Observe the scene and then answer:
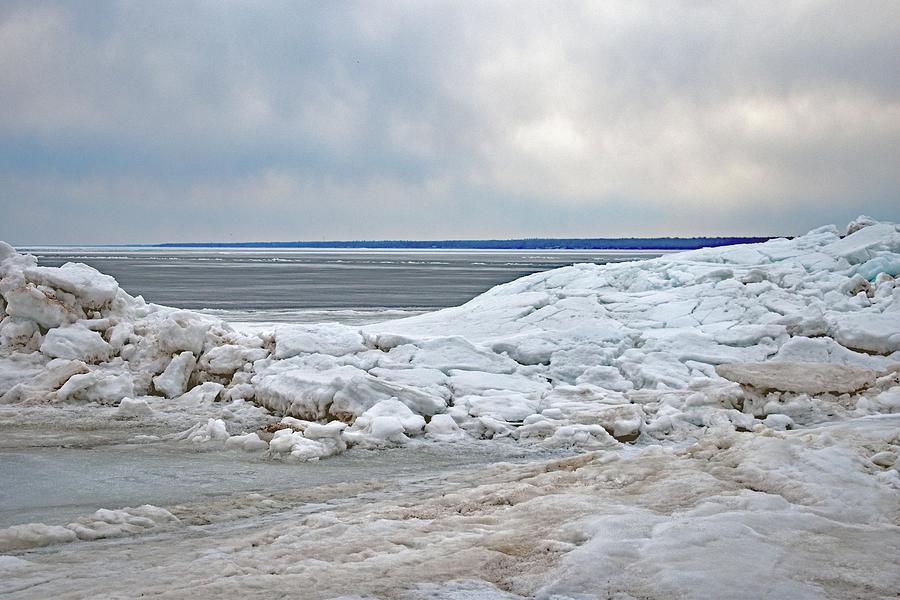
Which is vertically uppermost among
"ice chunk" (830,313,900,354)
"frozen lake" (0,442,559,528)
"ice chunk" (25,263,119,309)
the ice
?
"ice chunk" (25,263,119,309)

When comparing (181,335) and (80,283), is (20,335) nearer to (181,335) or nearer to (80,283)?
(80,283)

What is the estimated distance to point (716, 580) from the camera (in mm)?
4102

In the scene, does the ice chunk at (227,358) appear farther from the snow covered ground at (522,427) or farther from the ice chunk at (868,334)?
the ice chunk at (868,334)

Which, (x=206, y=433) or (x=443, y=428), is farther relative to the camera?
(x=443, y=428)

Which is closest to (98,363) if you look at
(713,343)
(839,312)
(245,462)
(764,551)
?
(245,462)

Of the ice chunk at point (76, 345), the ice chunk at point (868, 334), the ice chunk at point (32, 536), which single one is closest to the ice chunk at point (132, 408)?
the ice chunk at point (76, 345)

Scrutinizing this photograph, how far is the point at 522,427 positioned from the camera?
8938mm

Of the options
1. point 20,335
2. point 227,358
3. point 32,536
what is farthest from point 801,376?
point 20,335

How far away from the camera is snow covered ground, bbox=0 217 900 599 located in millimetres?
4445

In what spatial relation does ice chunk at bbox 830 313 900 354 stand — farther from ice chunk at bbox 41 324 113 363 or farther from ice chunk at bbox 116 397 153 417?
ice chunk at bbox 41 324 113 363

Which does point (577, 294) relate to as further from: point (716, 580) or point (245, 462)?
point (716, 580)

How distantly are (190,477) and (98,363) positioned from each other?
4972mm

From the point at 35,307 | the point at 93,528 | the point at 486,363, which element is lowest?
the point at 93,528

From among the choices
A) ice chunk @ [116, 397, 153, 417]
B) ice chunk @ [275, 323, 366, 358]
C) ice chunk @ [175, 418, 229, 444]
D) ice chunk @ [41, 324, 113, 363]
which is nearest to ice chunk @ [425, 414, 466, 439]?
ice chunk @ [175, 418, 229, 444]
